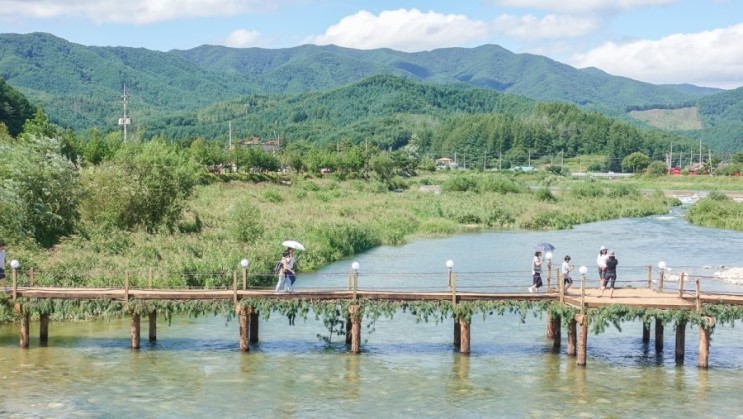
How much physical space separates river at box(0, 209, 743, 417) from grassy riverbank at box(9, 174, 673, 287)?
4853mm

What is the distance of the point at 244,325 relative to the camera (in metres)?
33.0

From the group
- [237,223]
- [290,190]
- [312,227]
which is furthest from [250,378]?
[290,190]

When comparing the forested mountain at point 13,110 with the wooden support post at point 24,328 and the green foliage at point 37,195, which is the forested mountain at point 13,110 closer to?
the green foliage at point 37,195

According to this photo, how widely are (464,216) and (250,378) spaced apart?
61.8 meters

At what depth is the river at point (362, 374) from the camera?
2750 centimetres

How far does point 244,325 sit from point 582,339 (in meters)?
13.3

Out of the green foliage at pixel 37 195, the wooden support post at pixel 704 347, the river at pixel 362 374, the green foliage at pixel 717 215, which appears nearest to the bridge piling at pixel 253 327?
the river at pixel 362 374

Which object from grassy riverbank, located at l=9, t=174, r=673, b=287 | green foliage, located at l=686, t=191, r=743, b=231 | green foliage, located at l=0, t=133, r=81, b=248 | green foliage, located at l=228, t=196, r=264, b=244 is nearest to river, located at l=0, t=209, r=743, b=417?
grassy riverbank, located at l=9, t=174, r=673, b=287

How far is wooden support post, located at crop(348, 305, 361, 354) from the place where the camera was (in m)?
32.8

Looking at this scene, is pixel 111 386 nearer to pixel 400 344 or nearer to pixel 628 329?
pixel 400 344

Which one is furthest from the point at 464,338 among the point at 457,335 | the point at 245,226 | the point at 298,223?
the point at 298,223

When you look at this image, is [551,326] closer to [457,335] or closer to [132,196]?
[457,335]

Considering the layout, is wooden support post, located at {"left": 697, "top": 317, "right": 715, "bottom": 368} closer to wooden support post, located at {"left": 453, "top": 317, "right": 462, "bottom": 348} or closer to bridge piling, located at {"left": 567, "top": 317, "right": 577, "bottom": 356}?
bridge piling, located at {"left": 567, "top": 317, "right": 577, "bottom": 356}

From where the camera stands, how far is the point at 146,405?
27.5 meters
